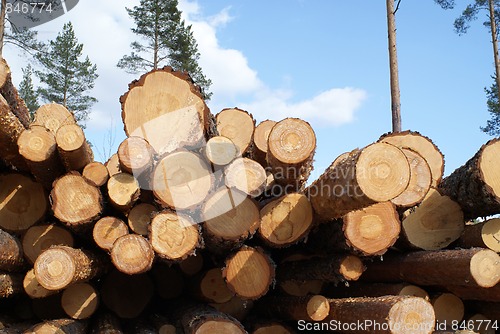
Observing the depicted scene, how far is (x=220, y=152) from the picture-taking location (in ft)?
10.6

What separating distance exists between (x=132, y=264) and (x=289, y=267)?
135 centimetres

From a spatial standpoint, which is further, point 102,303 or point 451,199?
point 102,303

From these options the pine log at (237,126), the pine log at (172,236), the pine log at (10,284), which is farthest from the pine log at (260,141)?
the pine log at (10,284)

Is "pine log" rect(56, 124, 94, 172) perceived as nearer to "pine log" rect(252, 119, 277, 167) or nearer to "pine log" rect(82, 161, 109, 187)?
"pine log" rect(82, 161, 109, 187)

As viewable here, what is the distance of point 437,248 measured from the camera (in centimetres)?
362

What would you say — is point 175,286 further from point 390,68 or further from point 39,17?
point 39,17

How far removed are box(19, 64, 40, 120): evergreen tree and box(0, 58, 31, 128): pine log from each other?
2022 centimetres

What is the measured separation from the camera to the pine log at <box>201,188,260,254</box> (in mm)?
3170

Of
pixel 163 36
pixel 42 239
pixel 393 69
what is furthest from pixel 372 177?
pixel 163 36

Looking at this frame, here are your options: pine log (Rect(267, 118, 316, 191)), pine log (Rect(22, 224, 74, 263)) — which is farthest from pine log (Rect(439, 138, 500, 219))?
pine log (Rect(22, 224, 74, 263))

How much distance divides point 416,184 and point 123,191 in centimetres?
205

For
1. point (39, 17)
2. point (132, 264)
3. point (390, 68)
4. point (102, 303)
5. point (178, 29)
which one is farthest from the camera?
point (178, 29)

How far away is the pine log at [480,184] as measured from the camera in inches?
132

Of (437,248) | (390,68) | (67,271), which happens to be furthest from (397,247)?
(390,68)
